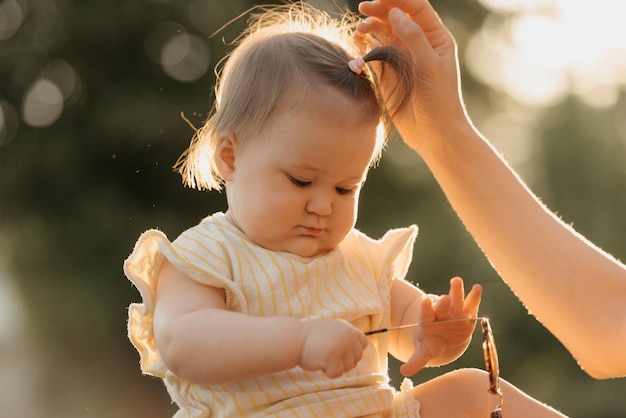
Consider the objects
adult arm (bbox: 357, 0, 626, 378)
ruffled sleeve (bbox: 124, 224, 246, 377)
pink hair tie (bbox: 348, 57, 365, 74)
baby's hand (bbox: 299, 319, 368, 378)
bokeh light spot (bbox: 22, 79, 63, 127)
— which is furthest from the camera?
bokeh light spot (bbox: 22, 79, 63, 127)

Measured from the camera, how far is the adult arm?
1.50 meters

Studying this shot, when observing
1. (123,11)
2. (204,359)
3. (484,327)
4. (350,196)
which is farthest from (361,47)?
(123,11)

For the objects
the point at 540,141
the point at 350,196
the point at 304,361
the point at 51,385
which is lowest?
the point at 51,385

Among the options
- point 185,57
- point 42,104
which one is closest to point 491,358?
point 185,57

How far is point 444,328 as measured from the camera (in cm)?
140

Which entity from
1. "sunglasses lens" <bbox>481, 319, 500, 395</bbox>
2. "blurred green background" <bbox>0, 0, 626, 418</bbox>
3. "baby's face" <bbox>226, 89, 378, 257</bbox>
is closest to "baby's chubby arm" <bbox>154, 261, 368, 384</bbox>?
"baby's face" <bbox>226, 89, 378, 257</bbox>

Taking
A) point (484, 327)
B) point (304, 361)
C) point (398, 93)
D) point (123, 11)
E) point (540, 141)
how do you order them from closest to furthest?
point (304, 361), point (484, 327), point (398, 93), point (123, 11), point (540, 141)

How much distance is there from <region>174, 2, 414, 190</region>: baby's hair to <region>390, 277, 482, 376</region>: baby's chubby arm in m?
0.23

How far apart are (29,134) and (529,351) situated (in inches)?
95.5

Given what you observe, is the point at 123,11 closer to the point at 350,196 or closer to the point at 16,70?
the point at 16,70

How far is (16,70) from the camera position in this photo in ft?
14.1

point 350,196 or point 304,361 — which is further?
point 350,196

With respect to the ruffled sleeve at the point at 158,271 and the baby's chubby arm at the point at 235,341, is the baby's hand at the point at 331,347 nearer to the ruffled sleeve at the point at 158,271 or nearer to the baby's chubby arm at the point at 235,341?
the baby's chubby arm at the point at 235,341

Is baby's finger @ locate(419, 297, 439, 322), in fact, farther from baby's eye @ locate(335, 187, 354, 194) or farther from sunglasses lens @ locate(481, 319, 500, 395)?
baby's eye @ locate(335, 187, 354, 194)
